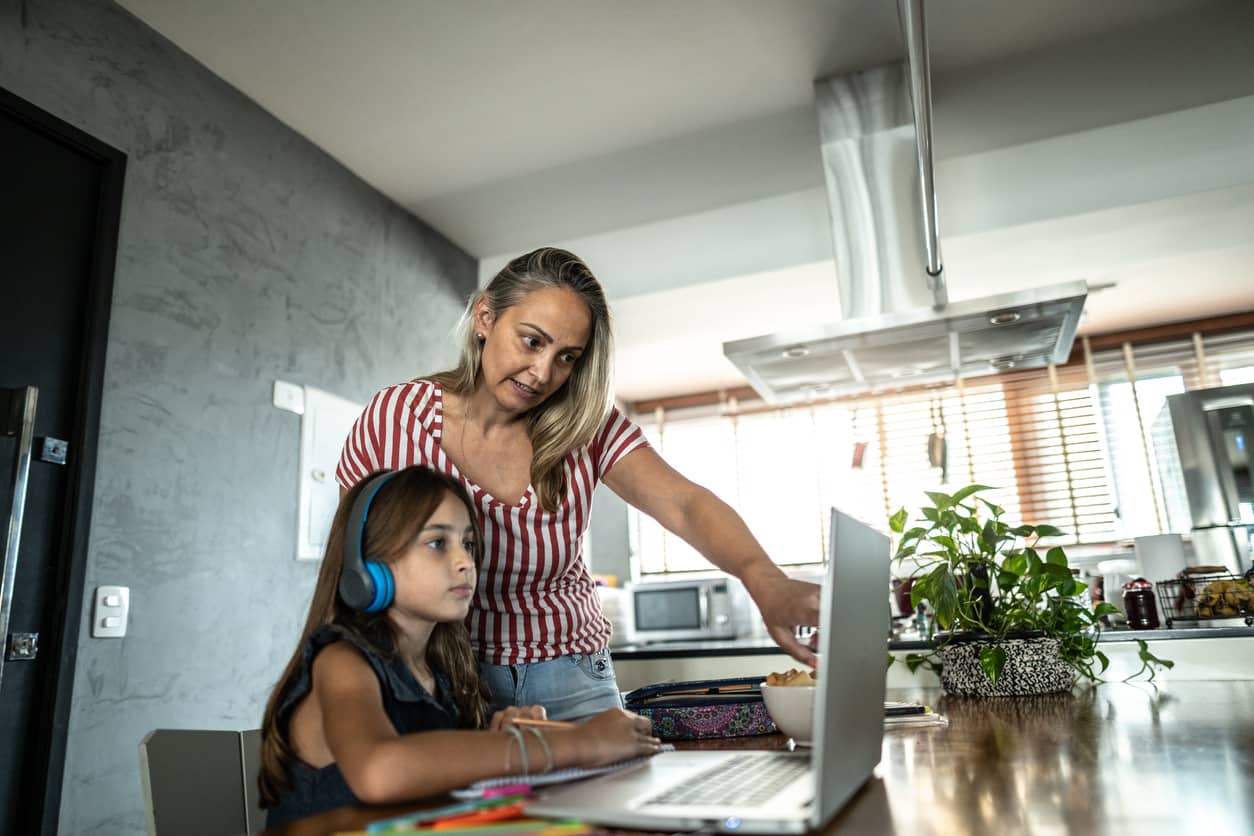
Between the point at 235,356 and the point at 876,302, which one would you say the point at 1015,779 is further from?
the point at 235,356

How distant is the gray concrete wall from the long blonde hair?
3.77 feet

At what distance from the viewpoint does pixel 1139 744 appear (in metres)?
0.86

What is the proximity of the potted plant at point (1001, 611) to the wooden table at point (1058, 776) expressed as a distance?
202 mm

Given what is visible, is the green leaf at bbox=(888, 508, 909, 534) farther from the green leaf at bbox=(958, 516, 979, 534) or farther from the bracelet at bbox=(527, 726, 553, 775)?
the bracelet at bbox=(527, 726, 553, 775)

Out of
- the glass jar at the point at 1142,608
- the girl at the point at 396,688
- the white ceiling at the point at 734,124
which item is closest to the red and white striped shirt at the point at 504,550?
the girl at the point at 396,688

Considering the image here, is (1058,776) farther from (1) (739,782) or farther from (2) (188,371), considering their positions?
(2) (188,371)

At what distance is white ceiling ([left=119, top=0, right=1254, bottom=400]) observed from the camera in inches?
94.1

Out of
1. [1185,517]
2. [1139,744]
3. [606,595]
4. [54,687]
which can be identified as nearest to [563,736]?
[1139,744]

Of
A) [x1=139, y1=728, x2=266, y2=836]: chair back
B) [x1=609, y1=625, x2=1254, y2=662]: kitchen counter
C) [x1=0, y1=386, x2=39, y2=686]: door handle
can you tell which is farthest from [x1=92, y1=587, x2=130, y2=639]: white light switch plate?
[x1=609, y1=625, x2=1254, y2=662]: kitchen counter

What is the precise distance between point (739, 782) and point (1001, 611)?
3.03 ft

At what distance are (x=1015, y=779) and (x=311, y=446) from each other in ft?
7.60

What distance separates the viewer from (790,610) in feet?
3.01

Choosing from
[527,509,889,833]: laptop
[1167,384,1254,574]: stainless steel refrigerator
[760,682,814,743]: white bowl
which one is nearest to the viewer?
[527,509,889,833]: laptop

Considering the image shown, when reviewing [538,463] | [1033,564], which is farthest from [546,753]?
[1033,564]
